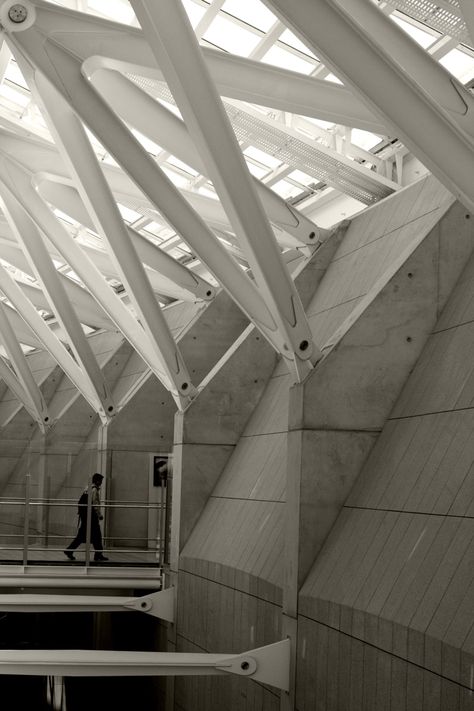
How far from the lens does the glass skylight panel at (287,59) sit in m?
19.3

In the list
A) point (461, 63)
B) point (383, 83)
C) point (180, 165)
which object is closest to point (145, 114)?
point (461, 63)

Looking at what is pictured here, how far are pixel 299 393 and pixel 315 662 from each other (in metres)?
3.35

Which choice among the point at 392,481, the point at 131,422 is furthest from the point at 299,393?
the point at 131,422

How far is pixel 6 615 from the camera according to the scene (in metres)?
27.8

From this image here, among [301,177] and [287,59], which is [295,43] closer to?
[287,59]

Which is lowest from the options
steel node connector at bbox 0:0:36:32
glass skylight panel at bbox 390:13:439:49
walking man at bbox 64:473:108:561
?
walking man at bbox 64:473:108:561

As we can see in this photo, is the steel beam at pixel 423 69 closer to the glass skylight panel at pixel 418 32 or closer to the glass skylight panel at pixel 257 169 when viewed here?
the glass skylight panel at pixel 418 32

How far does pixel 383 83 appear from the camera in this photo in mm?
9812

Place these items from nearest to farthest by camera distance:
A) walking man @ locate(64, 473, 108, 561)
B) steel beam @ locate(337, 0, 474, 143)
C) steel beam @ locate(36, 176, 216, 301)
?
steel beam @ locate(337, 0, 474, 143), walking man @ locate(64, 473, 108, 561), steel beam @ locate(36, 176, 216, 301)

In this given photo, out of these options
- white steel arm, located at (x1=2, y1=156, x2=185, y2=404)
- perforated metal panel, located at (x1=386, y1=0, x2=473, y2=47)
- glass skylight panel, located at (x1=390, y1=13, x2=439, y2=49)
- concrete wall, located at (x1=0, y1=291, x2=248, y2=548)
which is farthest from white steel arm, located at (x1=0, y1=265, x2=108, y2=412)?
perforated metal panel, located at (x1=386, y1=0, x2=473, y2=47)

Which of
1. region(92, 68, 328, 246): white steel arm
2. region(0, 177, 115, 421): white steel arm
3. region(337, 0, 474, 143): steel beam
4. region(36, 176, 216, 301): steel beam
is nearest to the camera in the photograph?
region(337, 0, 474, 143): steel beam

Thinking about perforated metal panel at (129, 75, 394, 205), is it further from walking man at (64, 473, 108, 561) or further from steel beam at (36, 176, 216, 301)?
walking man at (64, 473, 108, 561)

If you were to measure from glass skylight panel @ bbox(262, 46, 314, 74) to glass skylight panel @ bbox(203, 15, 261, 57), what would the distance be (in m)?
0.35

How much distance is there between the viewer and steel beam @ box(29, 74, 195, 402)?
14742mm
